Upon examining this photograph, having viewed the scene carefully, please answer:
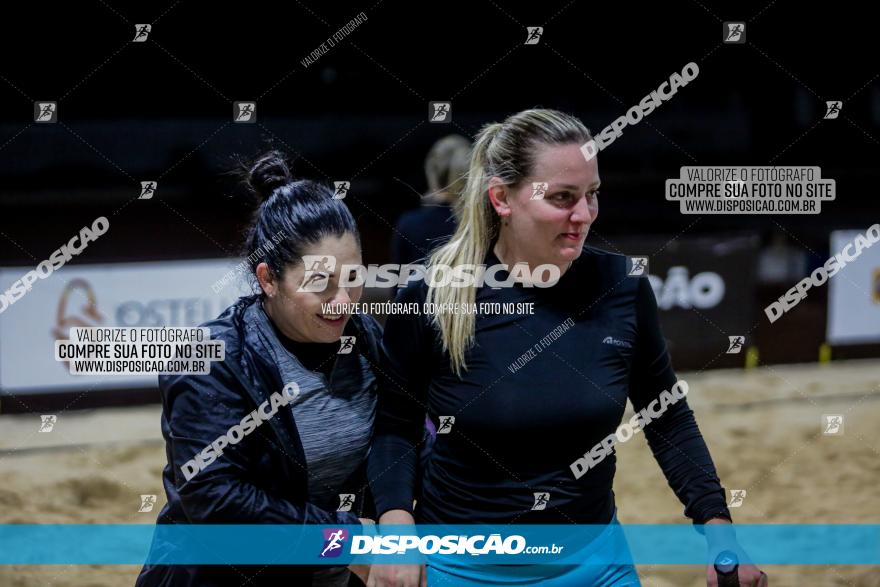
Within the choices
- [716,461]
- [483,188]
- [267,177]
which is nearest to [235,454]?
[267,177]

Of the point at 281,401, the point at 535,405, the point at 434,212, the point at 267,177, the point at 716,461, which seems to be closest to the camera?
the point at 535,405

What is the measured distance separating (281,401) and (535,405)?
494 millimetres

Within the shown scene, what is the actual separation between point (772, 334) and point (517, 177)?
334 centimetres

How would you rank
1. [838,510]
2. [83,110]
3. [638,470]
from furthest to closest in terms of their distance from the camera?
[83,110] → [638,470] → [838,510]

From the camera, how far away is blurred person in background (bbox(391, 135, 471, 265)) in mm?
2885

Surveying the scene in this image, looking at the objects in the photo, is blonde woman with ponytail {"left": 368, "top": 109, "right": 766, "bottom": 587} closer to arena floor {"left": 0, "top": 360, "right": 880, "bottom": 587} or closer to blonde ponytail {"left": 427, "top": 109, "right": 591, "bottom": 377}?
blonde ponytail {"left": 427, "top": 109, "right": 591, "bottom": 377}

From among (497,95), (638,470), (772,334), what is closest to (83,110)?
(497,95)

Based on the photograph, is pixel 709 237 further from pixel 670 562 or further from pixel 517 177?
pixel 517 177

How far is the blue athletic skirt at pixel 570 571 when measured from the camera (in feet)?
5.77

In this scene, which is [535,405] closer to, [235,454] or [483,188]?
[483,188]

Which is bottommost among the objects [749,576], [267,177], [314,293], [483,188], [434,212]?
[749,576]

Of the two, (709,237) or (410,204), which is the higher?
(410,204)

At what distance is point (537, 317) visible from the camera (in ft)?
5.87

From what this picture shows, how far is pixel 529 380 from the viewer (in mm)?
1751
